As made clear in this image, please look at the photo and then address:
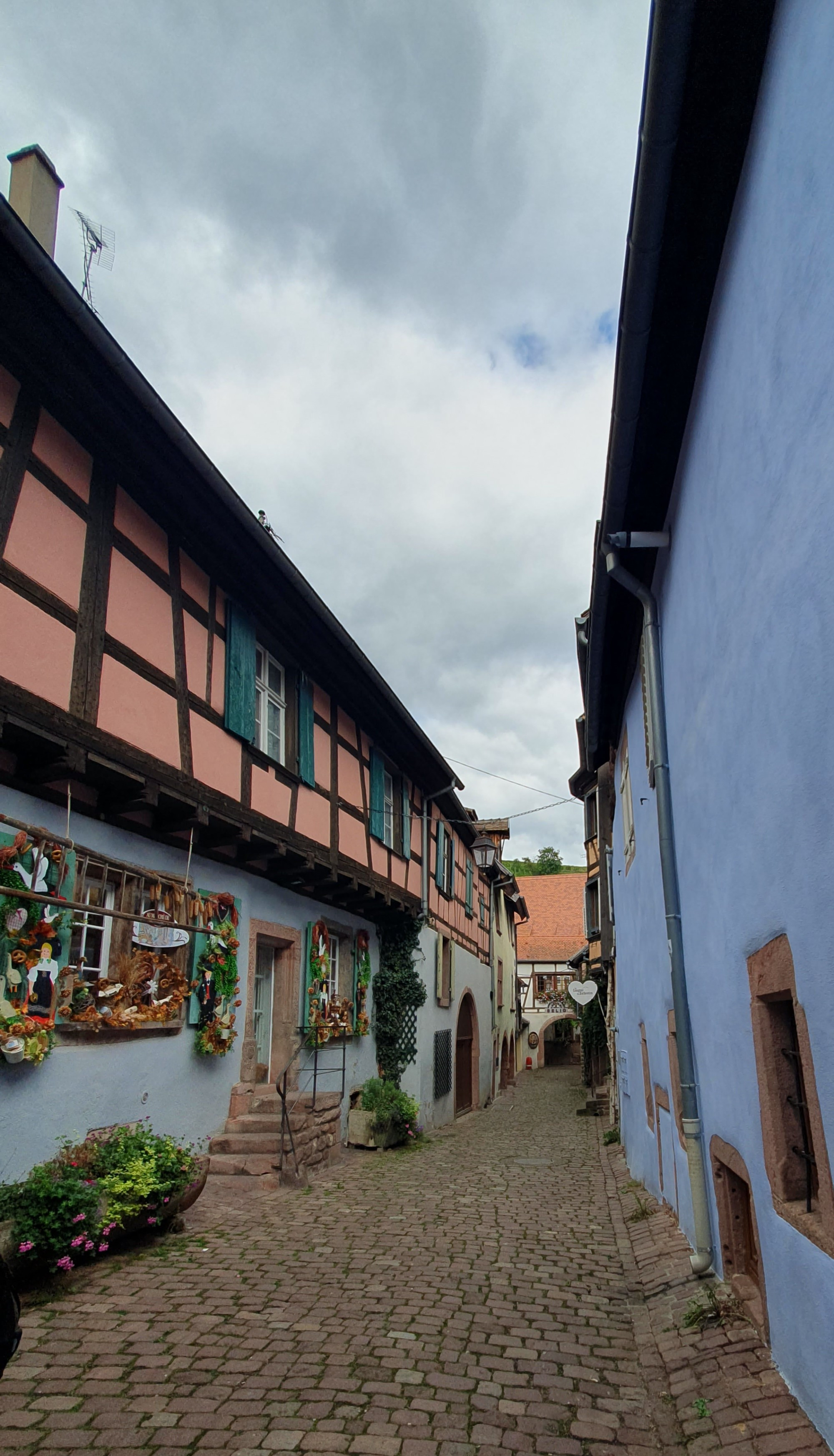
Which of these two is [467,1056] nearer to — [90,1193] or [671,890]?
[671,890]

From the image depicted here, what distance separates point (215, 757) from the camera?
8094 mm

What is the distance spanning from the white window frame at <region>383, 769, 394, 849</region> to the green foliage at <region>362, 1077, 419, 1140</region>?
10.6ft

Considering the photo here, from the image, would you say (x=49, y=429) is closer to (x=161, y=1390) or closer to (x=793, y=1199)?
(x=161, y=1390)

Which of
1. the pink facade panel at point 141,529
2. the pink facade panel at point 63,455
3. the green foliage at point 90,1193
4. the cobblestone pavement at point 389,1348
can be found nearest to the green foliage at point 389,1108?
the cobblestone pavement at point 389,1348

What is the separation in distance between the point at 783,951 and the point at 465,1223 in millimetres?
5272

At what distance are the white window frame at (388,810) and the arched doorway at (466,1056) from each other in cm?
656

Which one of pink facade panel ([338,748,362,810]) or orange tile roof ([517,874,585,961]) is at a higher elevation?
orange tile roof ([517,874,585,961])

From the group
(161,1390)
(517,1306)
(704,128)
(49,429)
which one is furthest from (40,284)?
(517,1306)

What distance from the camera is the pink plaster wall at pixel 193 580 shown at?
7.95 meters

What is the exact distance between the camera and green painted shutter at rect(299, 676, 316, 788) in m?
10.1

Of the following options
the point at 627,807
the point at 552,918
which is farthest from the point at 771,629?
the point at 552,918

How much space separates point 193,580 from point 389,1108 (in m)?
7.44

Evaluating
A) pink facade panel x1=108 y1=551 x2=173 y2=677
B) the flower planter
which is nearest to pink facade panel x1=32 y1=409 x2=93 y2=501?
pink facade panel x1=108 y1=551 x2=173 y2=677

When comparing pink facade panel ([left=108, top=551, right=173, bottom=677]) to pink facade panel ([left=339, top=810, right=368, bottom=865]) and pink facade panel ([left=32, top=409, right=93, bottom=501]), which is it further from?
pink facade panel ([left=339, top=810, right=368, bottom=865])
